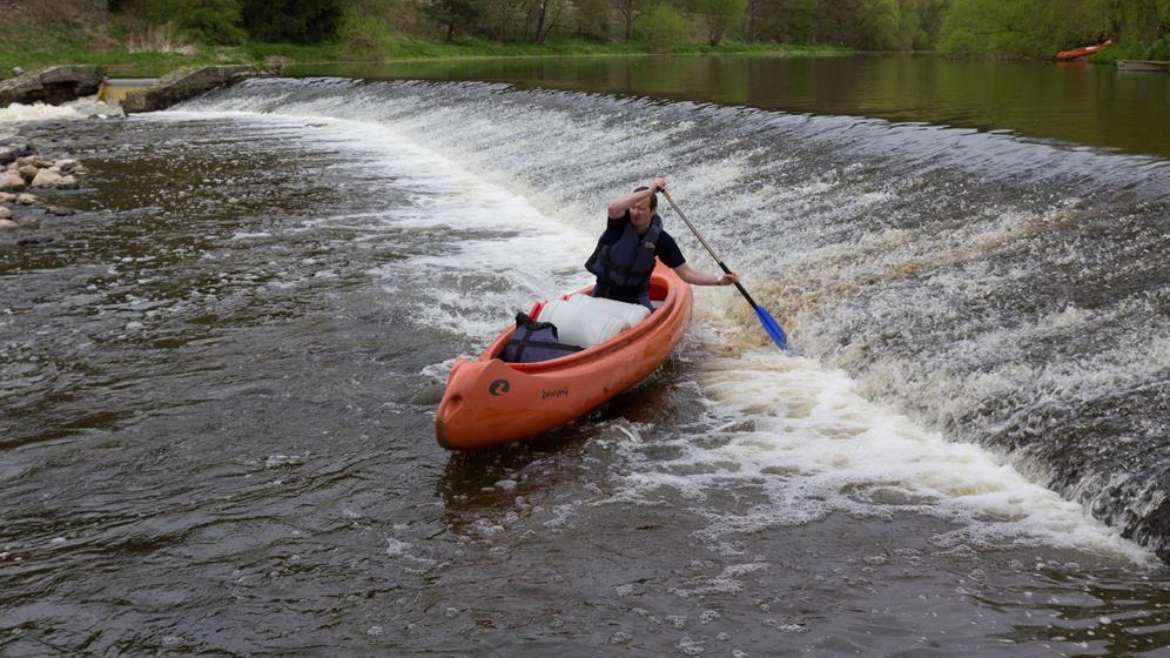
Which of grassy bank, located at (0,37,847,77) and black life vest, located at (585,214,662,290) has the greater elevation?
grassy bank, located at (0,37,847,77)

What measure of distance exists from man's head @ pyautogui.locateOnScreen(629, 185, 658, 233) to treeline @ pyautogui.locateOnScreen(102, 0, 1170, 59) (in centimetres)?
3158

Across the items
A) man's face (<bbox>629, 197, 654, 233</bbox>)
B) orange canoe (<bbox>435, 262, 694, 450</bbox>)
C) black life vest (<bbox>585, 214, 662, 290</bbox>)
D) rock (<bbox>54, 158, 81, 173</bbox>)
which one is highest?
rock (<bbox>54, 158, 81, 173</bbox>)

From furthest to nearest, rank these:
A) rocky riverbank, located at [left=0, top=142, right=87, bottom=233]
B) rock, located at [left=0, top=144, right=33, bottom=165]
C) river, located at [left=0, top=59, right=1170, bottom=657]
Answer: rock, located at [left=0, top=144, right=33, bottom=165] < rocky riverbank, located at [left=0, top=142, right=87, bottom=233] < river, located at [left=0, top=59, right=1170, bottom=657]

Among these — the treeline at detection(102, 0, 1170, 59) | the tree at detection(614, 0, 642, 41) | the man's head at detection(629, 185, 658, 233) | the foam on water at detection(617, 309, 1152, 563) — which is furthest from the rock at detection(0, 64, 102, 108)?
the tree at detection(614, 0, 642, 41)

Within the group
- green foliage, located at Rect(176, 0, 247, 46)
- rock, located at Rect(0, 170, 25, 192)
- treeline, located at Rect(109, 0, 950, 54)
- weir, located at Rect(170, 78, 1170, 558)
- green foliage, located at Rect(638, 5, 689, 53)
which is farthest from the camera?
green foliage, located at Rect(638, 5, 689, 53)

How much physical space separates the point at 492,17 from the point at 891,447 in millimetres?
53644

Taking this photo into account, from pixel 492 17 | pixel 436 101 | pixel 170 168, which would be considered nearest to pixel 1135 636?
pixel 170 168

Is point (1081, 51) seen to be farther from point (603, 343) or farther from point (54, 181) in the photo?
point (603, 343)

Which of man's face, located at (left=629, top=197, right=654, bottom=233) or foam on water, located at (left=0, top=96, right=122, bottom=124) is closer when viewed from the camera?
man's face, located at (left=629, top=197, right=654, bottom=233)

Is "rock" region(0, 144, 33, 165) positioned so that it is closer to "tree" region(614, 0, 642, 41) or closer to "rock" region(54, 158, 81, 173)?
"rock" region(54, 158, 81, 173)

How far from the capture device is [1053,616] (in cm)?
427

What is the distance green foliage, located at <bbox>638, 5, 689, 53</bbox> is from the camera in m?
63.5

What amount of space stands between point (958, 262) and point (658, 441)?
146 inches

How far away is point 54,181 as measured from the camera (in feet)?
55.8
